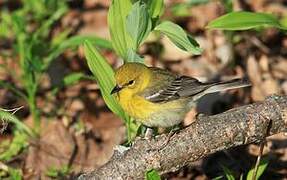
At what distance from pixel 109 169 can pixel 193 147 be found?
0.61 metres

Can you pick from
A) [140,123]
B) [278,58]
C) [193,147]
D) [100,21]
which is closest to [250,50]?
[278,58]

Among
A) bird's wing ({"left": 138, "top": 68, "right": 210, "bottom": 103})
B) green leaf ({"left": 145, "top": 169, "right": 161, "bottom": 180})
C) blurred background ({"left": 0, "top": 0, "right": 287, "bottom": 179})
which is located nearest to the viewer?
green leaf ({"left": 145, "top": 169, "right": 161, "bottom": 180})

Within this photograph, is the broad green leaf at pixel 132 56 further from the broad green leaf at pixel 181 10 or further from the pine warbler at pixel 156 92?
the broad green leaf at pixel 181 10

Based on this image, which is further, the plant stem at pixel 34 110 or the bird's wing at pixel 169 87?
the plant stem at pixel 34 110

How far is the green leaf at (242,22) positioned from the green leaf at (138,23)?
47 cm

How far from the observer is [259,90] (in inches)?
269

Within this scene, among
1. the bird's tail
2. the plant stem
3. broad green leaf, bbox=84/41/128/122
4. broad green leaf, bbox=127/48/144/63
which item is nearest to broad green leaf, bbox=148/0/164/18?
broad green leaf, bbox=127/48/144/63

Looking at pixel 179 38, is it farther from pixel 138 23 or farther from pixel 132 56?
pixel 132 56

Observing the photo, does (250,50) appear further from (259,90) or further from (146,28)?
(146,28)

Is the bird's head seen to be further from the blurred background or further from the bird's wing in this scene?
the blurred background

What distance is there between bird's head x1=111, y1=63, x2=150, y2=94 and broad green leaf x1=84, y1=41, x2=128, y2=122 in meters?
0.06

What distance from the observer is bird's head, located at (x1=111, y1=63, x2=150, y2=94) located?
470cm

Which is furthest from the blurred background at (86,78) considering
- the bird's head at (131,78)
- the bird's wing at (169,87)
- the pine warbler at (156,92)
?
the bird's head at (131,78)

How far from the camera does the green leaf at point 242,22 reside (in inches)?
167
